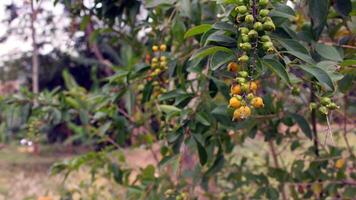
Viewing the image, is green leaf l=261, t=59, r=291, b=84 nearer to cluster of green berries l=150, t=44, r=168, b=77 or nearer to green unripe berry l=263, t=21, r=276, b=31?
green unripe berry l=263, t=21, r=276, b=31

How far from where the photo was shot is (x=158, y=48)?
142 centimetres

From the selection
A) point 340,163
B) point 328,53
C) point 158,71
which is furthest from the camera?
point 340,163

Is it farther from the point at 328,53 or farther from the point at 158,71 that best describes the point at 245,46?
the point at 158,71

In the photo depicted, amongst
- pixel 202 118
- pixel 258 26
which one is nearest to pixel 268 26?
pixel 258 26

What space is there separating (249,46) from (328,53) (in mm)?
333

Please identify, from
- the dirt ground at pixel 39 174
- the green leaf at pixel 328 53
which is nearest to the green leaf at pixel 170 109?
the green leaf at pixel 328 53

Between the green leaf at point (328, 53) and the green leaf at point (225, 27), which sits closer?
the green leaf at point (225, 27)

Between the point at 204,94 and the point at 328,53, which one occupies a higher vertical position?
the point at 328,53

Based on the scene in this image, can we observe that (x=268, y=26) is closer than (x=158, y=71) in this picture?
Yes

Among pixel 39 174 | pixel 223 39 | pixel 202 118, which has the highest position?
pixel 223 39

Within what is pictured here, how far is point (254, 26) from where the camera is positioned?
2.21 ft

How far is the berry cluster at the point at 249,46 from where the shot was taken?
0.66 metres

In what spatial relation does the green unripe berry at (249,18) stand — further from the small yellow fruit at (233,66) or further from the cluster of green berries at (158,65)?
the cluster of green berries at (158,65)

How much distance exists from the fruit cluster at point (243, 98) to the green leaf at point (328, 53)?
296 millimetres
